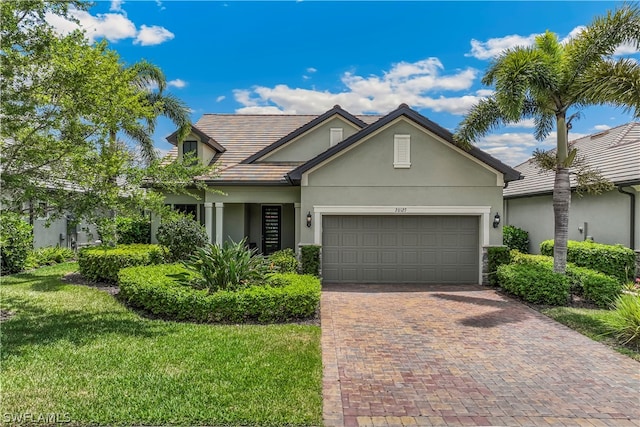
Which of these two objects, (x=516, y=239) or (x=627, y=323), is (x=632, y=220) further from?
(x=627, y=323)

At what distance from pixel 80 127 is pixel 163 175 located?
179 cm

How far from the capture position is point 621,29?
963cm

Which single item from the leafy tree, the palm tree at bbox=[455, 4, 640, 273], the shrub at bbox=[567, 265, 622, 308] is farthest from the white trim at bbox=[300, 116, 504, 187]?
the leafy tree

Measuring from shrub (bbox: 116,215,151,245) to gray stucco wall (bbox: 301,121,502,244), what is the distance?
890 cm

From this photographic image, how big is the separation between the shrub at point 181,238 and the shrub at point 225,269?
269 centimetres

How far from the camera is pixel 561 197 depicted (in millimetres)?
10789

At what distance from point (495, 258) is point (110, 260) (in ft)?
40.0

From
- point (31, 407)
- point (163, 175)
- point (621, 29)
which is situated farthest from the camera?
point (621, 29)

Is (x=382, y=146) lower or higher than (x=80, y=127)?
higher

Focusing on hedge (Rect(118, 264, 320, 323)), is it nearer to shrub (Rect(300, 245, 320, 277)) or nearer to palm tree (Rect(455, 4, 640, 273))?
shrub (Rect(300, 245, 320, 277))

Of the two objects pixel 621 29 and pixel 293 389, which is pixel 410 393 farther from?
pixel 621 29

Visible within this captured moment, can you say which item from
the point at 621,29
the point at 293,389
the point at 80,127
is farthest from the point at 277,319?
the point at 621,29

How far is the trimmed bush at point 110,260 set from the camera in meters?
12.2

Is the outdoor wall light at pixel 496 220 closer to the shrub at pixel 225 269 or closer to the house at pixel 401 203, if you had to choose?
the house at pixel 401 203
